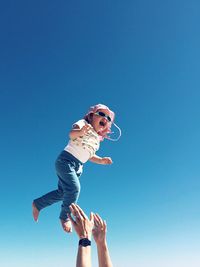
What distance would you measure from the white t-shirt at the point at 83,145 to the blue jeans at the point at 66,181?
11 centimetres

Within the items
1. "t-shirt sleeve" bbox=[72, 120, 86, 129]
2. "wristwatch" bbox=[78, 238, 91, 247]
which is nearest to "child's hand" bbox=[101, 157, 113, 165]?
"t-shirt sleeve" bbox=[72, 120, 86, 129]

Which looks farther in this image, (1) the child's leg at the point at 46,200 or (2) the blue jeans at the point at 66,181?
(1) the child's leg at the point at 46,200

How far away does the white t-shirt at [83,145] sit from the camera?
7.56m

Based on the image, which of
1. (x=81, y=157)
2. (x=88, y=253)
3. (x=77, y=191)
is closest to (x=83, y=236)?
(x=88, y=253)

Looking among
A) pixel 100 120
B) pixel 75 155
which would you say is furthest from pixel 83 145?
pixel 100 120

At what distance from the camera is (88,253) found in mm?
4531

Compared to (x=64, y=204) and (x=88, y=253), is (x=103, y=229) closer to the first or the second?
(x=88, y=253)

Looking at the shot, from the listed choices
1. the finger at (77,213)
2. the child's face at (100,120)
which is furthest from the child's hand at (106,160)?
the finger at (77,213)

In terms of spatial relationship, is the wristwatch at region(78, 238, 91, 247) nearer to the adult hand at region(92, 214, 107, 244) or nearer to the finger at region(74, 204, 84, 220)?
the finger at region(74, 204, 84, 220)

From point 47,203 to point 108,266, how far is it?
3.35 metres

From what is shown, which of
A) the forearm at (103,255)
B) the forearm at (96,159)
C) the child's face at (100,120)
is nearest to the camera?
the forearm at (103,255)

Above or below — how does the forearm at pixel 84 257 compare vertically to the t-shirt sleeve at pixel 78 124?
below

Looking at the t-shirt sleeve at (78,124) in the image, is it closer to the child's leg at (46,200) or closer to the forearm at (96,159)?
the forearm at (96,159)

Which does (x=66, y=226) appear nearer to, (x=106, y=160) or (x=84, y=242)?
(x=106, y=160)
